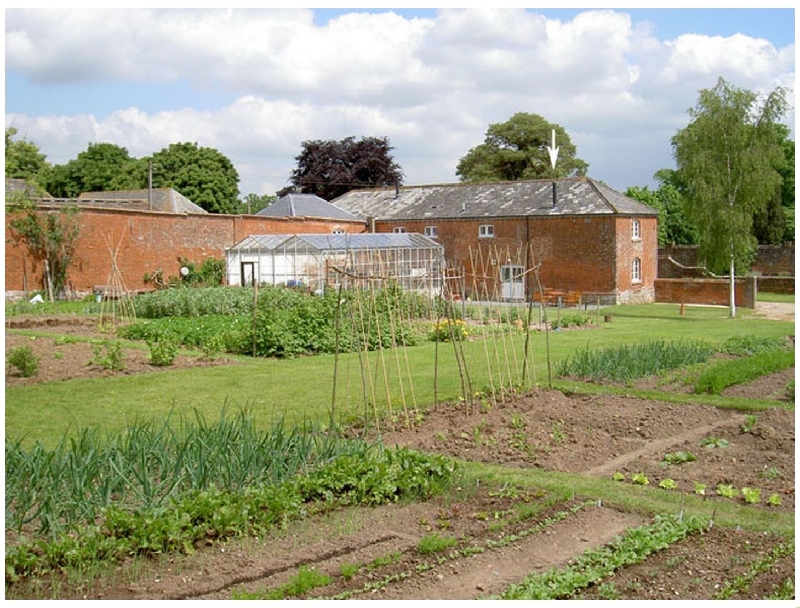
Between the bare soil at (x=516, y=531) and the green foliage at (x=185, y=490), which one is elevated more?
the green foliage at (x=185, y=490)

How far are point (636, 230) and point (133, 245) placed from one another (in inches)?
814

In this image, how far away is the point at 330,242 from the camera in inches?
1321

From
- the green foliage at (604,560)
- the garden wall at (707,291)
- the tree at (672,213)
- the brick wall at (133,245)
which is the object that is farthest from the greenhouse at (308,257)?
the green foliage at (604,560)

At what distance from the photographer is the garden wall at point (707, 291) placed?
33156 millimetres

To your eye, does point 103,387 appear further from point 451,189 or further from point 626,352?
point 451,189

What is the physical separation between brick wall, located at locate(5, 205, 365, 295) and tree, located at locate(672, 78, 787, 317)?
19.5 metres

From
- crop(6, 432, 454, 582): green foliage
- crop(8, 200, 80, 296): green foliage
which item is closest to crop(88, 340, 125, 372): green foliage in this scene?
crop(6, 432, 454, 582): green foliage

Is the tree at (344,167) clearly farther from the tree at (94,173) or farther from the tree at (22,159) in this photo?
the tree at (22,159)

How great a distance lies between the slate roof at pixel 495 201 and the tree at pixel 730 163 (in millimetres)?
8128

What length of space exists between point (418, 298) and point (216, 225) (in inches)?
618

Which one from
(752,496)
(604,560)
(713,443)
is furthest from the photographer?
(713,443)

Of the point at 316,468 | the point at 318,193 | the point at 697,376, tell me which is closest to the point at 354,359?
the point at 697,376

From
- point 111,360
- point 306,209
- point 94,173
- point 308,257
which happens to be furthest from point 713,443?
point 94,173

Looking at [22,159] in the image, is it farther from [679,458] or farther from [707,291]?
[679,458]
